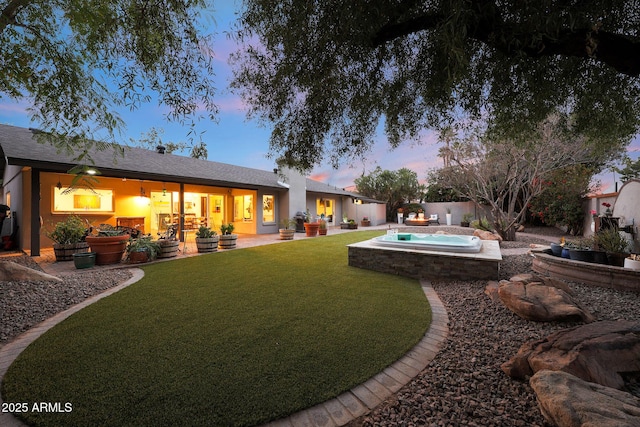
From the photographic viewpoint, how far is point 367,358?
99.1 inches

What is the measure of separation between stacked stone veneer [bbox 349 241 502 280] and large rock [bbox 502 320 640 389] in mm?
2586

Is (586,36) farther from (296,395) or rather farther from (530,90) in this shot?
(296,395)

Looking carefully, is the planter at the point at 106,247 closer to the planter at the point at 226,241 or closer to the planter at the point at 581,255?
the planter at the point at 226,241

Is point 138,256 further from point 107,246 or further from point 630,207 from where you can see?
point 630,207

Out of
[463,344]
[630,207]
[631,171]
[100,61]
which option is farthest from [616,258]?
[631,171]

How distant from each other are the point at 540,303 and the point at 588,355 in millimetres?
1371

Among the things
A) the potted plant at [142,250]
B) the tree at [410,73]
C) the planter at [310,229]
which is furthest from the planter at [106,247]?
the planter at [310,229]

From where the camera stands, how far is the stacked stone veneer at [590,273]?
414 centimetres

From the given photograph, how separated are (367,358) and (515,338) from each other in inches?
67.2

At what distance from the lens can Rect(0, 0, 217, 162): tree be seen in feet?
9.47

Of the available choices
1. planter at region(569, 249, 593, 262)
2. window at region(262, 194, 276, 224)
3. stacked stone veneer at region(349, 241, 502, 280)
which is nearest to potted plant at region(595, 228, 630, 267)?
planter at region(569, 249, 593, 262)

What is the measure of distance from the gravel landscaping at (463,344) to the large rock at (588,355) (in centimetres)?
13

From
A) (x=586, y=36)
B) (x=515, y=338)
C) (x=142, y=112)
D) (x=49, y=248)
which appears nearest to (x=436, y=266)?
(x=515, y=338)

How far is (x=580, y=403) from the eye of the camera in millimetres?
1533
